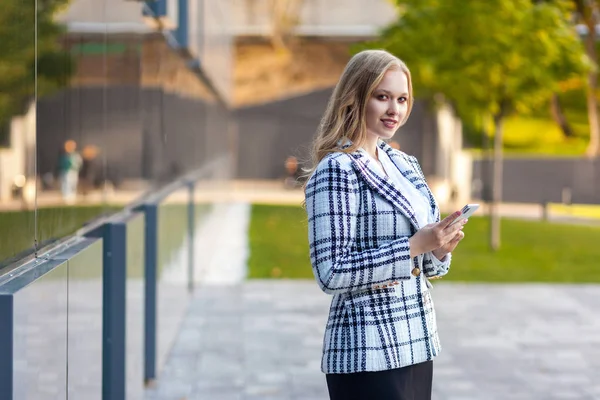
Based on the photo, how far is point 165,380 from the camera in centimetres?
824

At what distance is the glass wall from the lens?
3.51m

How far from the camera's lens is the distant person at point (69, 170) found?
4.55m

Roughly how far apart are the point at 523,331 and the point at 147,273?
13.3ft

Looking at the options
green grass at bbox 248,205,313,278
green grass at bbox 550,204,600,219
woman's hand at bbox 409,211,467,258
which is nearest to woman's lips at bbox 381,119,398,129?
woman's hand at bbox 409,211,467,258

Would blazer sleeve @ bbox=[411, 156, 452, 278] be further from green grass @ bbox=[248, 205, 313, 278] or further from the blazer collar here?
green grass @ bbox=[248, 205, 313, 278]

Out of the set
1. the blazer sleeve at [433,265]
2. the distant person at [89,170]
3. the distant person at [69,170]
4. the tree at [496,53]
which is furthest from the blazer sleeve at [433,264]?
the tree at [496,53]

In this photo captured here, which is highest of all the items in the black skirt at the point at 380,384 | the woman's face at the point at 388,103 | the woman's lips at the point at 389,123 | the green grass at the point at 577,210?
the woman's face at the point at 388,103

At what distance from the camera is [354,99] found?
3.44 m

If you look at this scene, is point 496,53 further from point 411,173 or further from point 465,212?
point 465,212

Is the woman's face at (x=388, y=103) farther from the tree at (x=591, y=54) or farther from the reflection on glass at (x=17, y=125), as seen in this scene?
the tree at (x=591, y=54)

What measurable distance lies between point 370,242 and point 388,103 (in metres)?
0.41

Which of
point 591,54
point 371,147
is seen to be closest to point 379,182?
point 371,147

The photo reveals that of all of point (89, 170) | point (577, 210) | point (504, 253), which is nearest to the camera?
point (89, 170)

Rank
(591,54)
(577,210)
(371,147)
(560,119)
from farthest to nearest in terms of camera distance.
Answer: (560,119)
(591,54)
(577,210)
(371,147)
